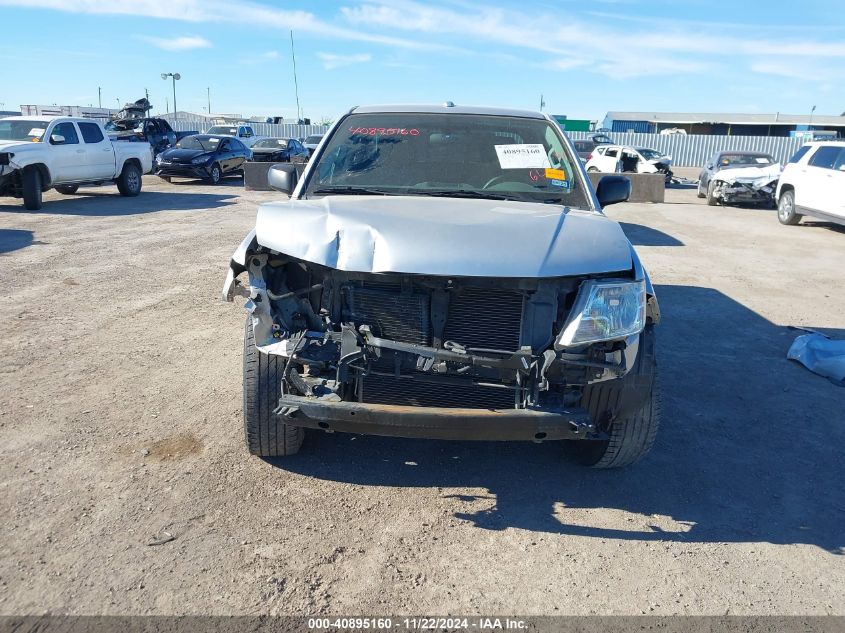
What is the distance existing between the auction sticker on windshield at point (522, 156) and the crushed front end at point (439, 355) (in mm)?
1388

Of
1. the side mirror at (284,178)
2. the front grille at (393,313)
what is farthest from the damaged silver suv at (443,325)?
the side mirror at (284,178)

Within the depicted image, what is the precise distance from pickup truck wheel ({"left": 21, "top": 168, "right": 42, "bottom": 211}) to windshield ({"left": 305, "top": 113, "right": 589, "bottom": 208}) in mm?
10889

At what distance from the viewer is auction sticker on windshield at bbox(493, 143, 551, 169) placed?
170 inches

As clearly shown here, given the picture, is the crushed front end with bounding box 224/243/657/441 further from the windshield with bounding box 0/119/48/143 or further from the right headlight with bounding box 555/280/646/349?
the windshield with bounding box 0/119/48/143

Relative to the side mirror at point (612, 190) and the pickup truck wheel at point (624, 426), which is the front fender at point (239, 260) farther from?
the side mirror at point (612, 190)

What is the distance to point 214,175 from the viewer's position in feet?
67.6

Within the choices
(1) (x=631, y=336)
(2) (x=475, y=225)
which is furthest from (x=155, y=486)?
(1) (x=631, y=336)

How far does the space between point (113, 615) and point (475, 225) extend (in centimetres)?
218

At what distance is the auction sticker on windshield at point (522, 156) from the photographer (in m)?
4.31

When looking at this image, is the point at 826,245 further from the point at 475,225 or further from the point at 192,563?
the point at 192,563

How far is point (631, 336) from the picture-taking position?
3.08 meters

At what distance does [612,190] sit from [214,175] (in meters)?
18.2

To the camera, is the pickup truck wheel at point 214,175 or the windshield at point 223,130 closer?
the pickup truck wheel at point 214,175

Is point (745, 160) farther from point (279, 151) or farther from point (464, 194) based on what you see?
point (464, 194)
